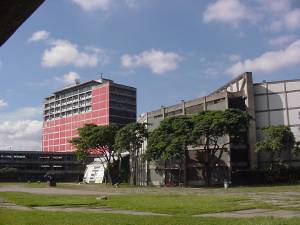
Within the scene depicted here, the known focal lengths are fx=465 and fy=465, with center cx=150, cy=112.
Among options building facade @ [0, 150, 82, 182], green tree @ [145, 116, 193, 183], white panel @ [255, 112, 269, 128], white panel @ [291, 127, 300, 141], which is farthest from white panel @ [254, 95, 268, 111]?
building facade @ [0, 150, 82, 182]

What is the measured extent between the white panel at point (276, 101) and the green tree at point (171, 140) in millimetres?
16500

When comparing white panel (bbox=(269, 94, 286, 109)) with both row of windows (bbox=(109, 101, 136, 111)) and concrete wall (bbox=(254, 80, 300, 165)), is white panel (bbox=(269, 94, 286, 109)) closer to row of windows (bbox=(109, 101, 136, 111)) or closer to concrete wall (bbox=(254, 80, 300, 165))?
concrete wall (bbox=(254, 80, 300, 165))

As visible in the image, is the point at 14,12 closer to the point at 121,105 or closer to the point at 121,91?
the point at 121,105

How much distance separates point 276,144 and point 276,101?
36.6ft

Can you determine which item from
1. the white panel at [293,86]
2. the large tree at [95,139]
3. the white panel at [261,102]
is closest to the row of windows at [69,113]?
the large tree at [95,139]

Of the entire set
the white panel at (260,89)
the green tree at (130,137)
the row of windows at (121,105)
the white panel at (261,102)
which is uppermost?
the row of windows at (121,105)

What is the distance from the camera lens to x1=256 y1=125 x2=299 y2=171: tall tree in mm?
67250

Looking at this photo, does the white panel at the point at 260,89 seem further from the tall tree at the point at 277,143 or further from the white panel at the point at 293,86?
the tall tree at the point at 277,143

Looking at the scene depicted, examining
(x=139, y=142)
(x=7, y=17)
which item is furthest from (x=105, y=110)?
(x=7, y=17)

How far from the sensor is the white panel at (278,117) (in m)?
74.9

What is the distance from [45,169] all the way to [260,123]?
92.2 meters

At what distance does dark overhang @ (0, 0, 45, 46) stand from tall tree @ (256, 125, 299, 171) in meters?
65.3

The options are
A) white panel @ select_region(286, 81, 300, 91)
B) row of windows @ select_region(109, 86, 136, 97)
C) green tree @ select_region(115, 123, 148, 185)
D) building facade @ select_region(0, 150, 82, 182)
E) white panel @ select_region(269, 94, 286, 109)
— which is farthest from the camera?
row of windows @ select_region(109, 86, 136, 97)

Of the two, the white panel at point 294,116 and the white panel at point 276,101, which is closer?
the white panel at point 294,116
